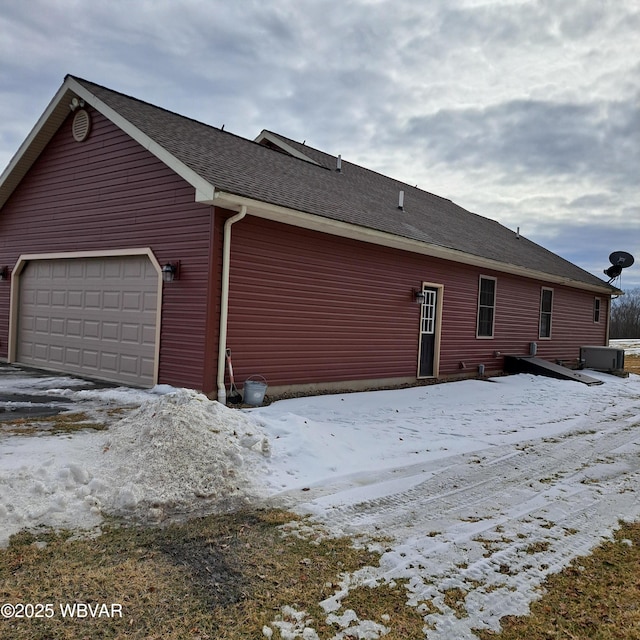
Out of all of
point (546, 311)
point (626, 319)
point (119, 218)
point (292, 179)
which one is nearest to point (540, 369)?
point (546, 311)

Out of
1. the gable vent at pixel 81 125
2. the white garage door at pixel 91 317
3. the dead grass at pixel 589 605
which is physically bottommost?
the dead grass at pixel 589 605

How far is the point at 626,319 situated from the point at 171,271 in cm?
5589

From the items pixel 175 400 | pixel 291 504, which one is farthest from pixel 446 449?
pixel 175 400

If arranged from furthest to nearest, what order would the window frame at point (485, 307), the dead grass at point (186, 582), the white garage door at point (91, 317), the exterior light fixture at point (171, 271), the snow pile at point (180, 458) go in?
the window frame at point (485, 307)
the white garage door at point (91, 317)
the exterior light fixture at point (171, 271)
the snow pile at point (180, 458)
the dead grass at point (186, 582)

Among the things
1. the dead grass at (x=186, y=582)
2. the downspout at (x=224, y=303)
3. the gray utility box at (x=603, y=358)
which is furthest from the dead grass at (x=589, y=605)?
the gray utility box at (x=603, y=358)

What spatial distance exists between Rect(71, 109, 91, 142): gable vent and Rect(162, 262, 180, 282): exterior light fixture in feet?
11.6

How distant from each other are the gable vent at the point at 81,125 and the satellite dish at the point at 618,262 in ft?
60.4

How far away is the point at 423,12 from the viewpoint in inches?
364

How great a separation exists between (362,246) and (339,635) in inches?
323

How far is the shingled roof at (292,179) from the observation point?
810 centimetres

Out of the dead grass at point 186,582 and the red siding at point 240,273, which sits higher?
the red siding at point 240,273

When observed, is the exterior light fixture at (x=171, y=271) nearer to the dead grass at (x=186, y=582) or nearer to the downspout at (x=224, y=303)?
the downspout at (x=224, y=303)

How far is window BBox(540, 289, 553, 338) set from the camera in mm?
16188

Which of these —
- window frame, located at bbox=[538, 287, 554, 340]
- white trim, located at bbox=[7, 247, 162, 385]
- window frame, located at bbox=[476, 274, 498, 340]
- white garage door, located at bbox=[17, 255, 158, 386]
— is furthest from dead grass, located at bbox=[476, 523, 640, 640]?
window frame, located at bbox=[538, 287, 554, 340]
